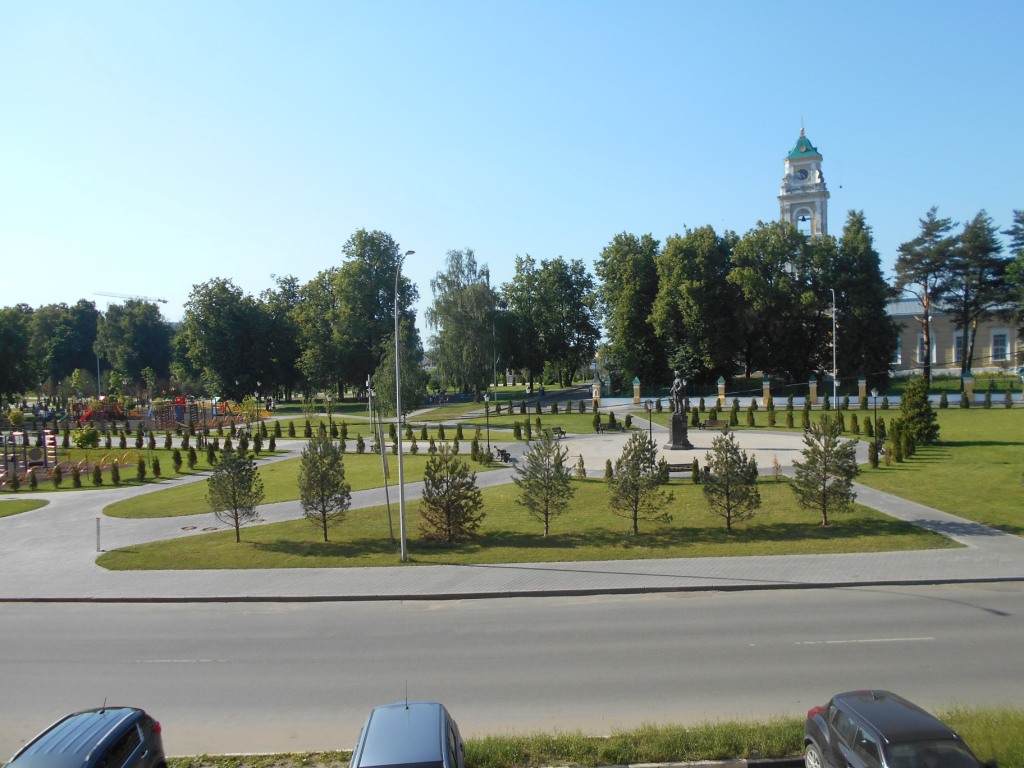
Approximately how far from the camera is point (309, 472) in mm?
20578

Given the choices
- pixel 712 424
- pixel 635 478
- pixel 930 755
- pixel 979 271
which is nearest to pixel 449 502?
pixel 635 478

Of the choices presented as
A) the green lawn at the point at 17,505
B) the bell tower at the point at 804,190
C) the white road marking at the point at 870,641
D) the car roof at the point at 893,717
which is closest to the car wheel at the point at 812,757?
the car roof at the point at 893,717

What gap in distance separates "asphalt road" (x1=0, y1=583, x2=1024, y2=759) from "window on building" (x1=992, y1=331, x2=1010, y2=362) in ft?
252

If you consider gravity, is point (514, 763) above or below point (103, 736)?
below

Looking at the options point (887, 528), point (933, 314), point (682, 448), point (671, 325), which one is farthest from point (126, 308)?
point (887, 528)

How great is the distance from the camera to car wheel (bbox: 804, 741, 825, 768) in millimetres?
7152

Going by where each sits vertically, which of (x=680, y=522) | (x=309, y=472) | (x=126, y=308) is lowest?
(x=680, y=522)

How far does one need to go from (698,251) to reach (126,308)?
83408 millimetres

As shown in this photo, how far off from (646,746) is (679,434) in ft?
98.8

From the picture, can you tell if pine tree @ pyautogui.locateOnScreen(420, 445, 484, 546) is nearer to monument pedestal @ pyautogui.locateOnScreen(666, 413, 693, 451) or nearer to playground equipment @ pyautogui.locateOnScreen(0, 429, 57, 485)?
monument pedestal @ pyautogui.locateOnScreen(666, 413, 693, 451)

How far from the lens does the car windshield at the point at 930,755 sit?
20.2 ft

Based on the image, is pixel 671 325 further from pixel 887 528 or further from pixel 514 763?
pixel 514 763

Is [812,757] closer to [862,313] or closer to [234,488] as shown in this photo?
[234,488]

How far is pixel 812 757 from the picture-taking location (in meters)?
7.32
